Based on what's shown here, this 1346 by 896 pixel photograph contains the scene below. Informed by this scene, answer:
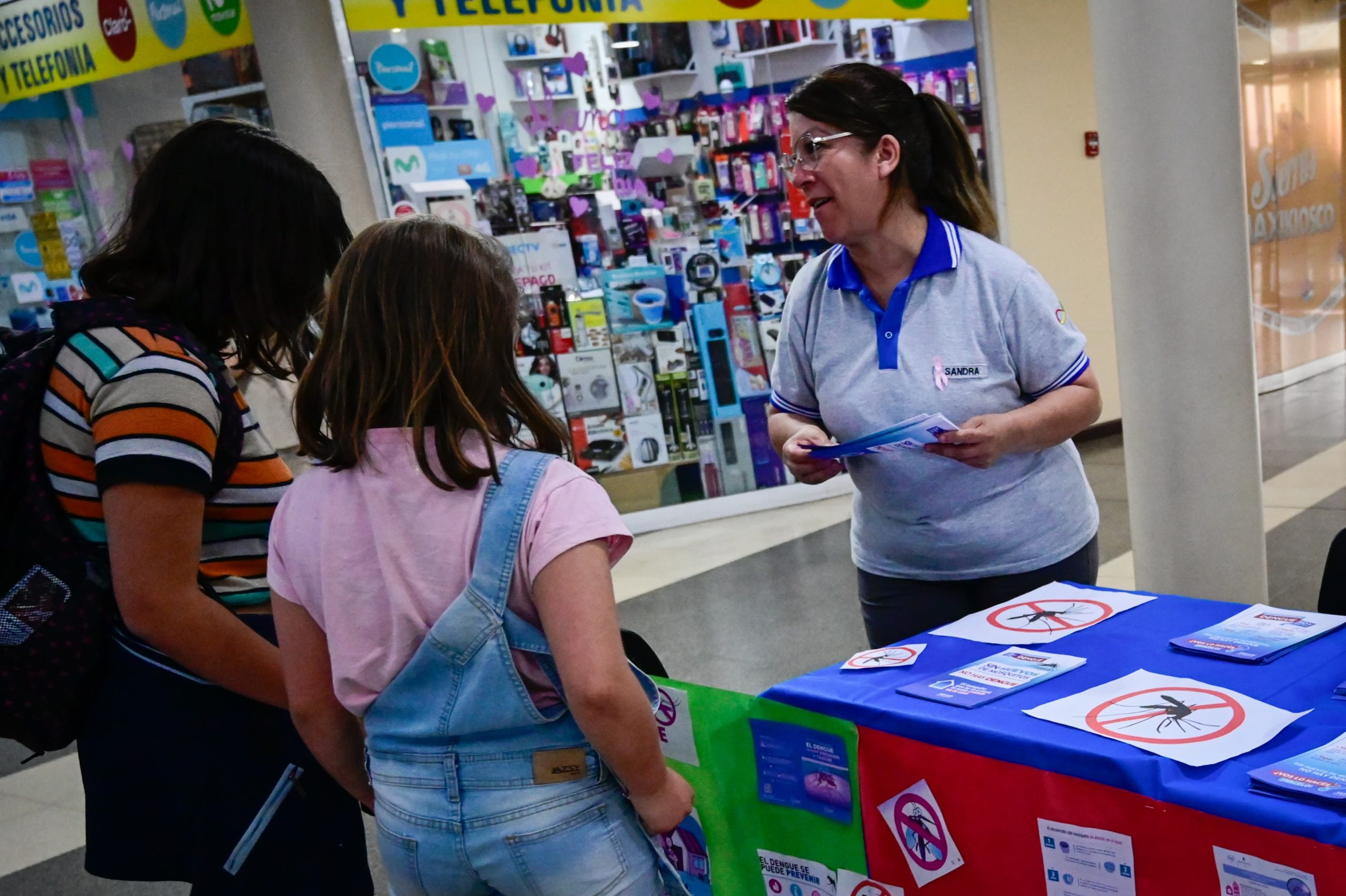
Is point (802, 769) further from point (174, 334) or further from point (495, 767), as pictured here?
point (174, 334)

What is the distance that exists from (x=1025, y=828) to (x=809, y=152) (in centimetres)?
119

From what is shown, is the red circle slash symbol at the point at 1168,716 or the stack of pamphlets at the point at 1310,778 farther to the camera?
the red circle slash symbol at the point at 1168,716

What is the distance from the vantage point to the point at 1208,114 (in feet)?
8.87

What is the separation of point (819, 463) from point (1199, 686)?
75cm

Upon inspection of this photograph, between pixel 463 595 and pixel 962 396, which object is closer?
pixel 463 595

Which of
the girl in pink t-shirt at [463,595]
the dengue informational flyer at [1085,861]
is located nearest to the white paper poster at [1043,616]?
the dengue informational flyer at [1085,861]

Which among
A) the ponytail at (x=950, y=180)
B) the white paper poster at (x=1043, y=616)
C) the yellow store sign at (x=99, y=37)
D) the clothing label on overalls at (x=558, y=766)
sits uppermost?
the yellow store sign at (x=99, y=37)

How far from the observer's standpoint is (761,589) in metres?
4.79

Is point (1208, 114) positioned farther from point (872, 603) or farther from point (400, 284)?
point (400, 284)

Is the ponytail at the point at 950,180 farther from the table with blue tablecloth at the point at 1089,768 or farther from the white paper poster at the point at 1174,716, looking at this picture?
the white paper poster at the point at 1174,716

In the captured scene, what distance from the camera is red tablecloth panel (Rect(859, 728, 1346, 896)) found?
1102 millimetres

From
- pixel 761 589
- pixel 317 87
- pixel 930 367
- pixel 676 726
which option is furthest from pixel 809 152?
pixel 317 87

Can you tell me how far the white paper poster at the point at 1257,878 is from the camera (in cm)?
106

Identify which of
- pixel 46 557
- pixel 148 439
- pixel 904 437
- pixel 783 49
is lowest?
pixel 904 437
